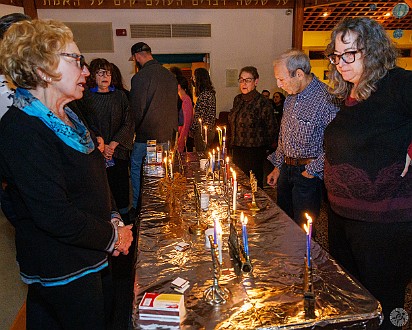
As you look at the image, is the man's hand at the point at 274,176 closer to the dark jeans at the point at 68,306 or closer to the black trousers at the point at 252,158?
the black trousers at the point at 252,158

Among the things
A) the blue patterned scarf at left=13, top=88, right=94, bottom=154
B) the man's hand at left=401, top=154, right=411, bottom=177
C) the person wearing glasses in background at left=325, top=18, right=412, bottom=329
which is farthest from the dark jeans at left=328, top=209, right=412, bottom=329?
the blue patterned scarf at left=13, top=88, right=94, bottom=154

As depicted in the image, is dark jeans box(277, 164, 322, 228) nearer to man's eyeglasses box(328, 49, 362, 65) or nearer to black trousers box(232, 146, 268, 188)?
man's eyeglasses box(328, 49, 362, 65)

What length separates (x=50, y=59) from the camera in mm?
1282

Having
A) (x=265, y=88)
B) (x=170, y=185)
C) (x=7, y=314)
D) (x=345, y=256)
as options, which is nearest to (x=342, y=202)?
(x=345, y=256)

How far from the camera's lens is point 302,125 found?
103 inches

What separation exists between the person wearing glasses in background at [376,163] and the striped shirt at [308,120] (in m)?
0.78

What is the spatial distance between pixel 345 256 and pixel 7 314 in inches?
80.3

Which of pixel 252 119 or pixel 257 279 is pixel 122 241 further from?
pixel 252 119

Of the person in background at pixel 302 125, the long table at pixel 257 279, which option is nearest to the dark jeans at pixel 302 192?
the person in background at pixel 302 125

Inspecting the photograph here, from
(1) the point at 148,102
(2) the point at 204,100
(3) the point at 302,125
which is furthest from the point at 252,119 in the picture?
(3) the point at 302,125

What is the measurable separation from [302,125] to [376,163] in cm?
104

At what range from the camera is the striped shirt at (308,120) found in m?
2.54

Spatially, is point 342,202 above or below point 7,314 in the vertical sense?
above

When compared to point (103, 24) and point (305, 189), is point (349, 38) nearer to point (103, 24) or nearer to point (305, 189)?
point (305, 189)
